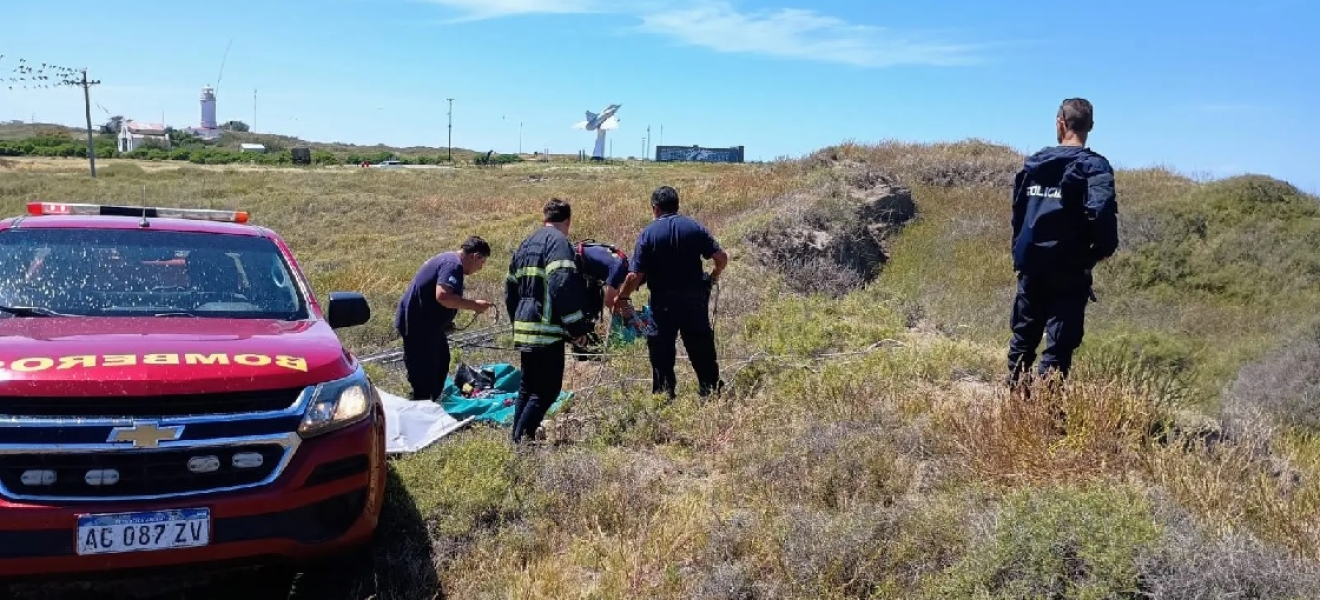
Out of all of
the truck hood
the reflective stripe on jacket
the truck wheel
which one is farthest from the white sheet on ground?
the truck hood

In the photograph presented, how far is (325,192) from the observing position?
33719mm

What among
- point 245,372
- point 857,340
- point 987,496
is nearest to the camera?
point 245,372

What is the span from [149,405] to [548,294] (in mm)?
2535

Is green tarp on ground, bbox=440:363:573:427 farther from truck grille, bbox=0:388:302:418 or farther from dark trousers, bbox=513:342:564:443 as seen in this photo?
truck grille, bbox=0:388:302:418

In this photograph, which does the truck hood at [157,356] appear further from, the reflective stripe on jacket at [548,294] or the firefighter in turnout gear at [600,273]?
the firefighter in turnout gear at [600,273]

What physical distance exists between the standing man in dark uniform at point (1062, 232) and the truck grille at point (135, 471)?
361 centimetres

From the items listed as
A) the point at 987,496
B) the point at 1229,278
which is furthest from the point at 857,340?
the point at 1229,278

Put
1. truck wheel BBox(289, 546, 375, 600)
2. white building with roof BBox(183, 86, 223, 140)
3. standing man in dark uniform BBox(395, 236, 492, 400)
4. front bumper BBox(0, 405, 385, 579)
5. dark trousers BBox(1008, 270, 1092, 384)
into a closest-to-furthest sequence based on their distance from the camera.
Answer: front bumper BBox(0, 405, 385, 579), truck wheel BBox(289, 546, 375, 600), dark trousers BBox(1008, 270, 1092, 384), standing man in dark uniform BBox(395, 236, 492, 400), white building with roof BBox(183, 86, 223, 140)

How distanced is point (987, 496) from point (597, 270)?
3551mm

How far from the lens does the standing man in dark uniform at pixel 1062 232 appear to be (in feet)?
14.7

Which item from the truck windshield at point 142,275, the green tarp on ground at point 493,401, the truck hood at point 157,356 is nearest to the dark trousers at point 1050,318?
the green tarp on ground at point 493,401

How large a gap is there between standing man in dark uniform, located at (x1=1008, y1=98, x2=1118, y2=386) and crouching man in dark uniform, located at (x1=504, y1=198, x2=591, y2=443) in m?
2.50

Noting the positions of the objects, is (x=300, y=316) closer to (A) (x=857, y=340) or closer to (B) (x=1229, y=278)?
(A) (x=857, y=340)

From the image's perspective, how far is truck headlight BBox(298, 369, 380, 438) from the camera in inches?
131
